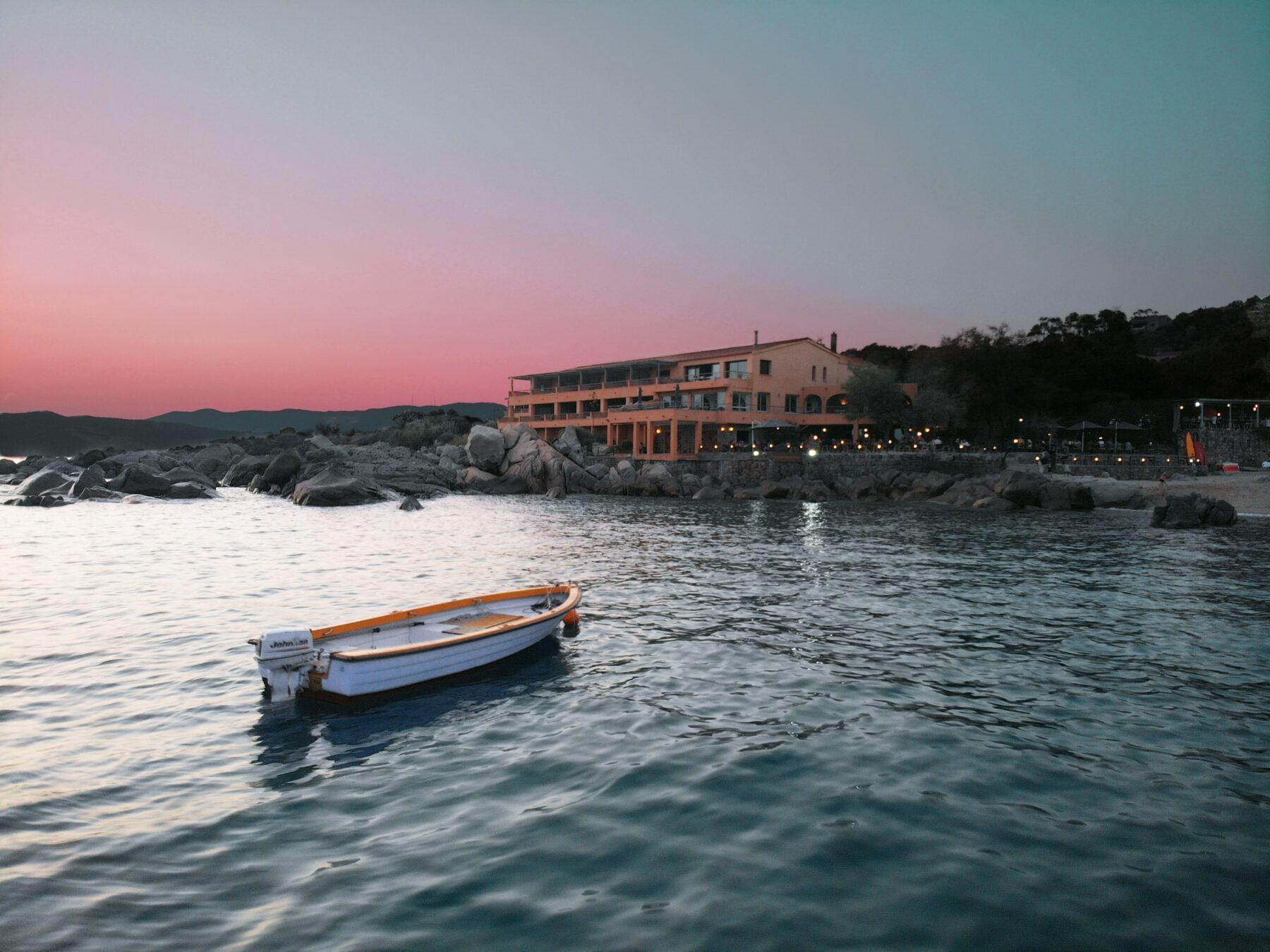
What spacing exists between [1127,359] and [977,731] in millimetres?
75292

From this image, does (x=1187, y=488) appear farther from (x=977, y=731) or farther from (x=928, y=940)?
(x=928, y=940)

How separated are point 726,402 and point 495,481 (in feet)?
71.5

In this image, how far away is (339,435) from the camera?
117 m

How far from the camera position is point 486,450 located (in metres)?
68.7

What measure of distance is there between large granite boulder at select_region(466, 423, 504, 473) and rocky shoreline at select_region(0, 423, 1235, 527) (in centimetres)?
9

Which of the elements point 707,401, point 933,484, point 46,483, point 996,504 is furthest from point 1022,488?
point 46,483

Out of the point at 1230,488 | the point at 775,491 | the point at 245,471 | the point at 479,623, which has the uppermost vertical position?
the point at 245,471

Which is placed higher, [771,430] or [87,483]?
[771,430]

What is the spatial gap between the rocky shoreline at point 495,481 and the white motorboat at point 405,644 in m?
33.8

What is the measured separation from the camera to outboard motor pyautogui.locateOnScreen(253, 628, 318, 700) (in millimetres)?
11414

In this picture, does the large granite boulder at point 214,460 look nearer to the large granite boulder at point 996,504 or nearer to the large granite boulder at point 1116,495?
the large granite boulder at point 996,504

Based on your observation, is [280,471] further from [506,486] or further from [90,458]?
[90,458]

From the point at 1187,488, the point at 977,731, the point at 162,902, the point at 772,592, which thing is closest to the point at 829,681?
the point at 977,731

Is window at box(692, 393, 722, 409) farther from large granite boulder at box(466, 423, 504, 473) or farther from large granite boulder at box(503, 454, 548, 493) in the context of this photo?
large granite boulder at box(466, 423, 504, 473)
